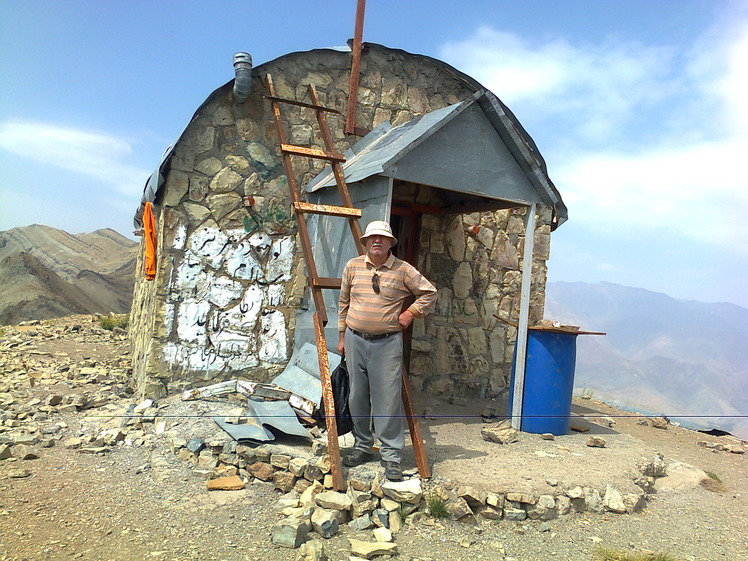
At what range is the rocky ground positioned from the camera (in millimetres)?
3773

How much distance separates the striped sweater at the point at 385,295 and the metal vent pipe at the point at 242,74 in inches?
123

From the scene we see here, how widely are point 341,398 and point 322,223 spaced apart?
8.30 ft

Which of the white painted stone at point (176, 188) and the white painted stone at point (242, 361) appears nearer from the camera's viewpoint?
the white painted stone at point (176, 188)

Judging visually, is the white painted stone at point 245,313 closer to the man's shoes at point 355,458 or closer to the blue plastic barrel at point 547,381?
the man's shoes at point 355,458

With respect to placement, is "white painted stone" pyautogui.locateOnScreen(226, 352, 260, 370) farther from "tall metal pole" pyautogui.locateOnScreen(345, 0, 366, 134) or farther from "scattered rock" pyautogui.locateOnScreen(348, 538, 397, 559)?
"scattered rock" pyautogui.locateOnScreen(348, 538, 397, 559)

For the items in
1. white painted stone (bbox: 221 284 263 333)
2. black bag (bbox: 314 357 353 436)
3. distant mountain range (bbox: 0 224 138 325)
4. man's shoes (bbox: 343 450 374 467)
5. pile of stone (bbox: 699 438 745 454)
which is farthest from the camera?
distant mountain range (bbox: 0 224 138 325)

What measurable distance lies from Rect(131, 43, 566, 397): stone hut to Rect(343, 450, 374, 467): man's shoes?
1.52 meters

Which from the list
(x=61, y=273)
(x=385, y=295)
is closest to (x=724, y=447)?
(x=385, y=295)

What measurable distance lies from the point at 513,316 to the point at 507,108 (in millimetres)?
2903

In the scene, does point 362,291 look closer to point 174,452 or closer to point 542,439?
point 174,452

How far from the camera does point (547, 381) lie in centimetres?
617

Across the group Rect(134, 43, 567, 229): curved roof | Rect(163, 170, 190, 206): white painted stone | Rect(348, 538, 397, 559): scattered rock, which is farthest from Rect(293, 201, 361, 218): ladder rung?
Rect(348, 538, 397, 559): scattered rock

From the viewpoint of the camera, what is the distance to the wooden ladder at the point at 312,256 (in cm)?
450

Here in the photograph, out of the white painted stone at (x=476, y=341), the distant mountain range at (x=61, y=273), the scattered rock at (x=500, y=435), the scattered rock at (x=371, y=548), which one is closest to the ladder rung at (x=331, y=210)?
the scattered rock at (x=500, y=435)
